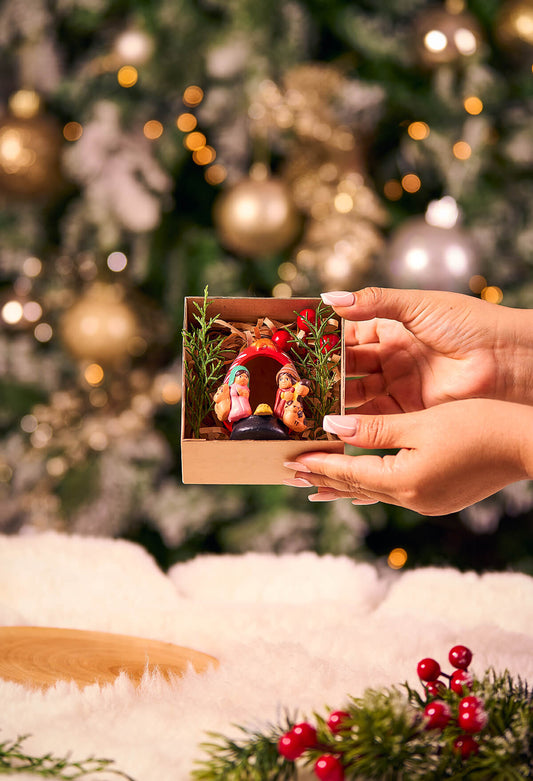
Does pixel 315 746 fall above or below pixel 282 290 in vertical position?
below

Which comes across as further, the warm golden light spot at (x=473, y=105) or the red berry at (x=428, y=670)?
the warm golden light spot at (x=473, y=105)

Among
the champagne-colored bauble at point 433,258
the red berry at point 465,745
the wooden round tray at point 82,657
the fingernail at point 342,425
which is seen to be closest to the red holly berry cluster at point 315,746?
the red berry at point 465,745

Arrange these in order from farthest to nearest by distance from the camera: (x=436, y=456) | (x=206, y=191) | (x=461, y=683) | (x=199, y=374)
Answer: (x=206, y=191)
(x=199, y=374)
(x=436, y=456)
(x=461, y=683)

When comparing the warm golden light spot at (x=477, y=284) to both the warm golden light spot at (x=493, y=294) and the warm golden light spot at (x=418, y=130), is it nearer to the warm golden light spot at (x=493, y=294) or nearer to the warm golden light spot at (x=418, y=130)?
the warm golden light spot at (x=493, y=294)

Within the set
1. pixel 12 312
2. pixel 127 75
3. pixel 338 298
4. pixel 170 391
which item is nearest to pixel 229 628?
pixel 338 298

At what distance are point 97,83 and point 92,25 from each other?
0.14m

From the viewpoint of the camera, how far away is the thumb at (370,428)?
3.34ft

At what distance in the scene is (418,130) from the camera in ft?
5.48

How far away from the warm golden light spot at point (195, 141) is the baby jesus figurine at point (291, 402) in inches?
34.0

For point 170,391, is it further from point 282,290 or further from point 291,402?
point 291,402

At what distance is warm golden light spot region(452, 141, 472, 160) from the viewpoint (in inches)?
62.8

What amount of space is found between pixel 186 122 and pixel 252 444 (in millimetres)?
1002

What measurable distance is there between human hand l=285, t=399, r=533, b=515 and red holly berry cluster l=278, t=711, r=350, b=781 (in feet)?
1.13

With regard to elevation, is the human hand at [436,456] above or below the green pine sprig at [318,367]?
below
